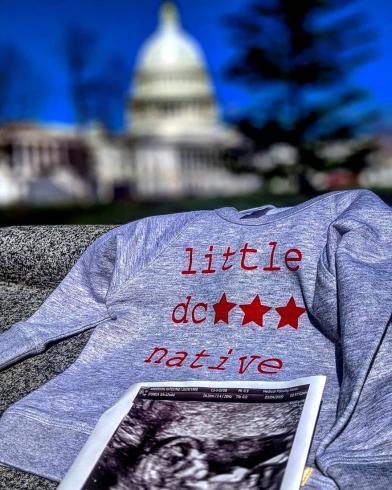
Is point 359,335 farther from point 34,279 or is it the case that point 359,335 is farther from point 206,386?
point 34,279

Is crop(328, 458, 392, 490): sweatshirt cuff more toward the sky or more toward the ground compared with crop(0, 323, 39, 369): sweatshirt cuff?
more toward the sky

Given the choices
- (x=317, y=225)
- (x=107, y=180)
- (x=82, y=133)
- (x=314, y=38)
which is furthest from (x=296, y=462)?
(x=107, y=180)

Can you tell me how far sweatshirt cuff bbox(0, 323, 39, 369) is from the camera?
2.16 metres

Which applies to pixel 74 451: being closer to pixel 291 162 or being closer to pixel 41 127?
pixel 291 162

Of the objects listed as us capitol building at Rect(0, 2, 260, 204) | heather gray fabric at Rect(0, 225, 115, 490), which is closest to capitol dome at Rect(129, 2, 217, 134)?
us capitol building at Rect(0, 2, 260, 204)

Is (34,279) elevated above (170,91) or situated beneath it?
elevated above

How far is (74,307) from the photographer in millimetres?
2281

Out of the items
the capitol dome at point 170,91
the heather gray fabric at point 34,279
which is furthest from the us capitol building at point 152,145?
the heather gray fabric at point 34,279

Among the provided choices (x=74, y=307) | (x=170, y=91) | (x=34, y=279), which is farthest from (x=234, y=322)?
(x=170, y=91)

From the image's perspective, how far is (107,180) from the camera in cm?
4516

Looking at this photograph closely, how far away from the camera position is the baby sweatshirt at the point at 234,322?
158 centimetres

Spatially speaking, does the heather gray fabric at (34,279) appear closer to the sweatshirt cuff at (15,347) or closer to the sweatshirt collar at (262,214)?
the sweatshirt cuff at (15,347)

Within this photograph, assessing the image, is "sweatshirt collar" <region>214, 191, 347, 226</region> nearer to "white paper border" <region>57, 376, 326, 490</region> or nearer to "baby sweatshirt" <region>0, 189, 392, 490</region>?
"baby sweatshirt" <region>0, 189, 392, 490</region>

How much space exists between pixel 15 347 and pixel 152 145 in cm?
4546
